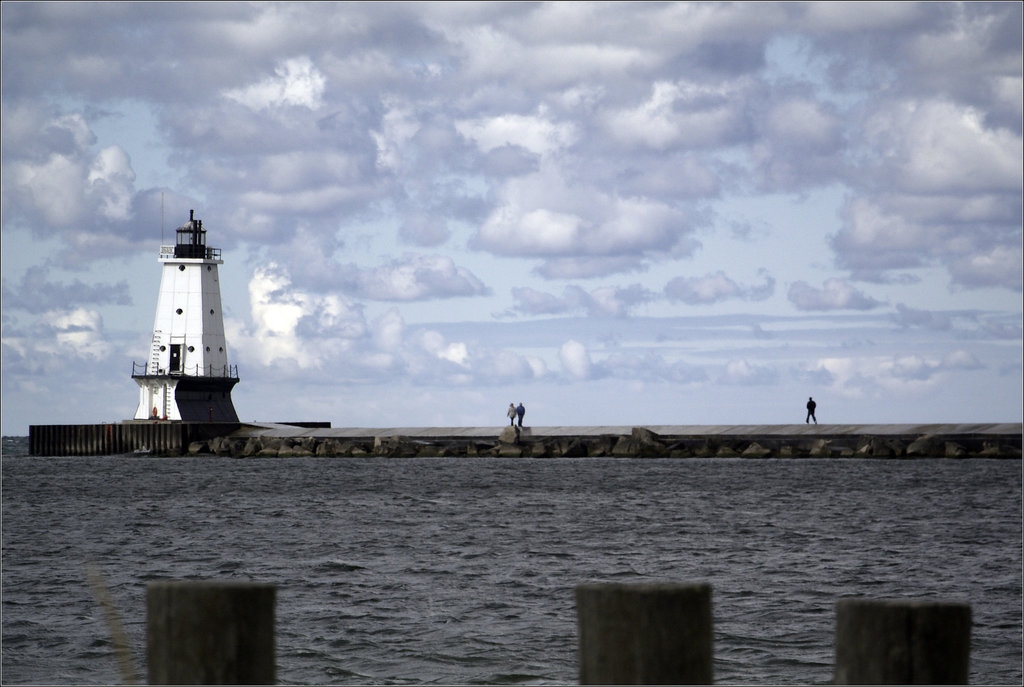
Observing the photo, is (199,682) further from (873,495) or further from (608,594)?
(873,495)

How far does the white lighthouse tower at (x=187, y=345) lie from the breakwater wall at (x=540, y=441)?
3.89ft

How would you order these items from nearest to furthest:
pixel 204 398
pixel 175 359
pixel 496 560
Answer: pixel 496 560, pixel 175 359, pixel 204 398

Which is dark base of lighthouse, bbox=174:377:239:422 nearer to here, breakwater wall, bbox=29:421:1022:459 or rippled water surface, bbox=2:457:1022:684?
breakwater wall, bbox=29:421:1022:459

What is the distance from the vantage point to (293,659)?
479 inches

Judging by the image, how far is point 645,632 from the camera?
2.77m

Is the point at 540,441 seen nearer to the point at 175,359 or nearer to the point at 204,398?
the point at 204,398

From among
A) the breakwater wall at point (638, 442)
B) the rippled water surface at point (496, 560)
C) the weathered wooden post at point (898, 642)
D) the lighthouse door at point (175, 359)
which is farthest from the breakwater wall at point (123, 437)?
the weathered wooden post at point (898, 642)

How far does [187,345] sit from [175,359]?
0.91m

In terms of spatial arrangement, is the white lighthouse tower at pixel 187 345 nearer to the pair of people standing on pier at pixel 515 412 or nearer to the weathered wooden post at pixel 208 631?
the pair of people standing on pier at pixel 515 412

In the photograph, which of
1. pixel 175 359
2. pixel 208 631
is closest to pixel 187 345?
pixel 175 359

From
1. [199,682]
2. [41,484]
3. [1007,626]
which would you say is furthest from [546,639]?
[41,484]

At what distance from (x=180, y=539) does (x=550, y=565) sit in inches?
332

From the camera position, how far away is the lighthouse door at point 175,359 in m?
63.4

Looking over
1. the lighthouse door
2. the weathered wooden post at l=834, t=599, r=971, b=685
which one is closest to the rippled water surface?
the weathered wooden post at l=834, t=599, r=971, b=685
